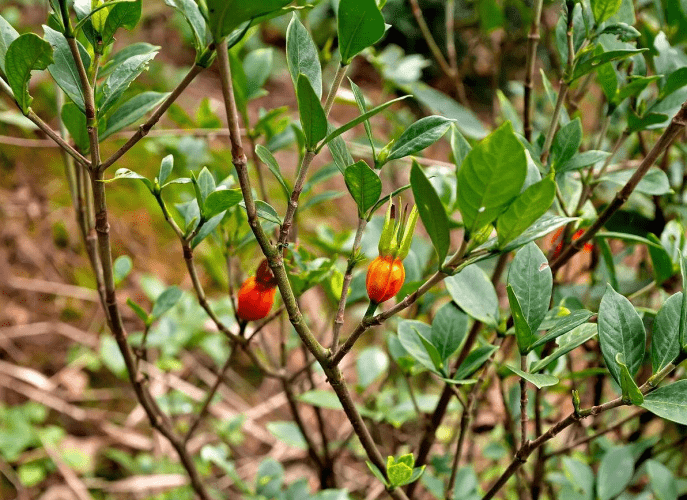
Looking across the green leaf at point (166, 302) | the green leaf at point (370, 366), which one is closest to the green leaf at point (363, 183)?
the green leaf at point (166, 302)

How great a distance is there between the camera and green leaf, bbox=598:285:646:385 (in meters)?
0.51

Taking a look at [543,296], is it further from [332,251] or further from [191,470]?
[191,470]

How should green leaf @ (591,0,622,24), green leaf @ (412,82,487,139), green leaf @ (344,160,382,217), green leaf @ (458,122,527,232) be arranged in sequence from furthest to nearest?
green leaf @ (412,82,487,139)
green leaf @ (591,0,622,24)
green leaf @ (344,160,382,217)
green leaf @ (458,122,527,232)

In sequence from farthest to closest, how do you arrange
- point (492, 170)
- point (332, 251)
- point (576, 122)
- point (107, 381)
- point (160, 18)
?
1. point (160, 18)
2. point (107, 381)
3. point (332, 251)
4. point (576, 122)
5. point (492, 170)

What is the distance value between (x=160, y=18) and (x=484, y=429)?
2.89m

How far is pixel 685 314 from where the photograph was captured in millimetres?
469

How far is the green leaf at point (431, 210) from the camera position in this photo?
0.39m

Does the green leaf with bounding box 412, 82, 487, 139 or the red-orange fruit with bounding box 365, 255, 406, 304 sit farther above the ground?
the green leaf with bounding box 412, 82, 487, 139

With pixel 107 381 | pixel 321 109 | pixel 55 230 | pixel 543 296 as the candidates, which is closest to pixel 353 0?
pixel 321 109

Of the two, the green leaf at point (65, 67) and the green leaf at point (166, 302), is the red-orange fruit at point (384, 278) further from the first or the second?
the green leaf at point (166, 302)

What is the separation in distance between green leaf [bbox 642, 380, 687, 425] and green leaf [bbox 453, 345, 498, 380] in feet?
0.52

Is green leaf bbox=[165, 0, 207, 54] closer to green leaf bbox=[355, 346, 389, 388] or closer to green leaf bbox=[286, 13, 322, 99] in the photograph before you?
green leaf bbox=[286, 13, 322, 99]

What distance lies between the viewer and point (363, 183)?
0.47m

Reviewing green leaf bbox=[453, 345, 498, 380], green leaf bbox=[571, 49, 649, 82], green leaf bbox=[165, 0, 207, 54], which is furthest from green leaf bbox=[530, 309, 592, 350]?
green leaf bbox=[165, 0, 207, 54]
